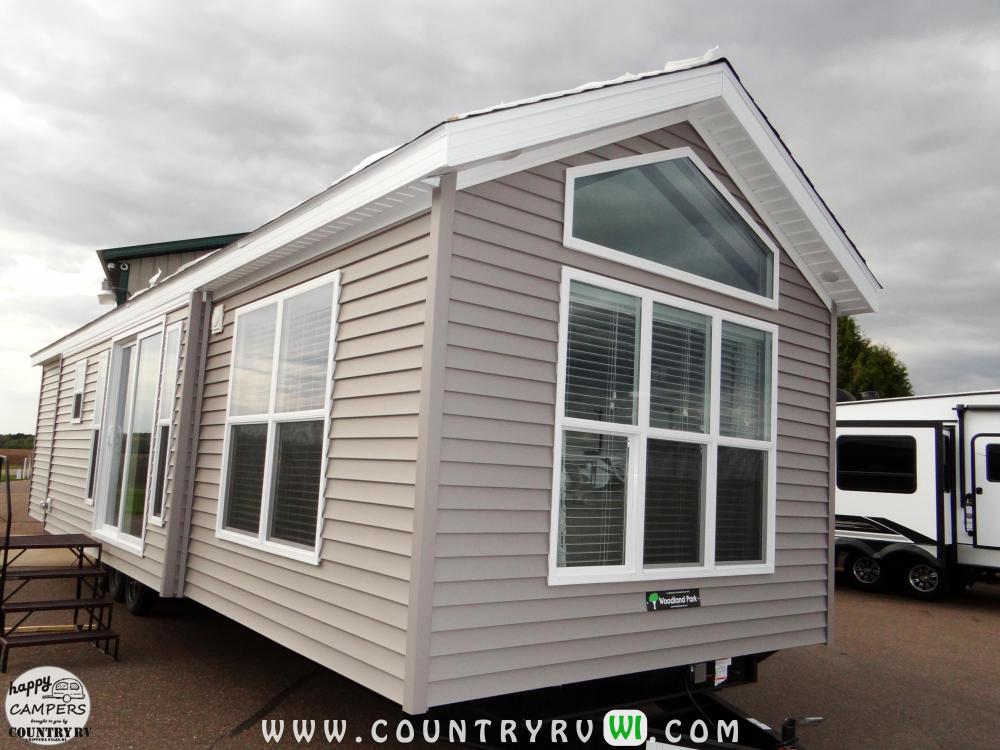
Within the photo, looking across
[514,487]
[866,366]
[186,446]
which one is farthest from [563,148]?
[866,366]

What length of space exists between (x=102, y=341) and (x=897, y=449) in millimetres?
9444

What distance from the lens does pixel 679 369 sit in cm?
412

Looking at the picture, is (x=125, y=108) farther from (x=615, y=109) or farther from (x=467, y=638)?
(x=467, y=638)

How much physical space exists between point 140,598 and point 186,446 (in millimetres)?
2140

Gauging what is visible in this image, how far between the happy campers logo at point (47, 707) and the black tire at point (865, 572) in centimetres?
901

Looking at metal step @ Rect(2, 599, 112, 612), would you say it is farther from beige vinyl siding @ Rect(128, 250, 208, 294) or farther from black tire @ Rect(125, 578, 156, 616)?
beige vinyl siding @ Rect(128, 250, 208, 294)

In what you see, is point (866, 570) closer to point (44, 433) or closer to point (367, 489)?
point (367, 489)

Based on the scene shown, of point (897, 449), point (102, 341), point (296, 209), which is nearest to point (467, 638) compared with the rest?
point (296, 209)

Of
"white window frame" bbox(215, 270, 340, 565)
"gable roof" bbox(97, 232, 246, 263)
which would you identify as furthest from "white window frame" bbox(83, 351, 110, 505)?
"gable roof" bbox(97, 232, 246, 263)

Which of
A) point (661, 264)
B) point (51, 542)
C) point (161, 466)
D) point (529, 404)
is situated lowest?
point (51, 542)

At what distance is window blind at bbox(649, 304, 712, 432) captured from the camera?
4004 mm

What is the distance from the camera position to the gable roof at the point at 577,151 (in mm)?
3207

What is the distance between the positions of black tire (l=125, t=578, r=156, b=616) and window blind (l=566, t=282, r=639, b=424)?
4.92 metres

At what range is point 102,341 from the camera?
7.82m
